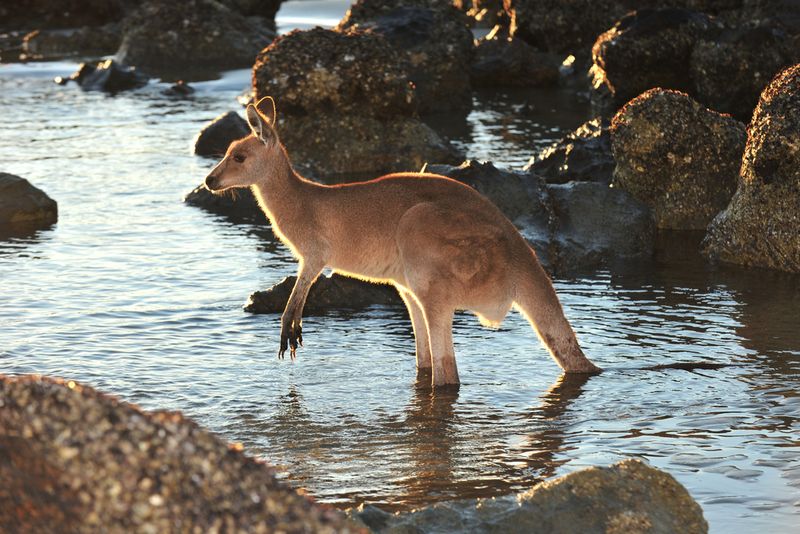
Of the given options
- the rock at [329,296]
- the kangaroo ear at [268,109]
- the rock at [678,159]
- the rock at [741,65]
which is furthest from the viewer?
the rock at [741,65]

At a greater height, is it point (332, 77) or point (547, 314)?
point (332, 77)

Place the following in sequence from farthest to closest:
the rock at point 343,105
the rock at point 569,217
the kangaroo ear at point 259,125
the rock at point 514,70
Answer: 1. the rock at point 514,70
2. the rock at point 343,105
3. the rock at point 569,217
4. the kangaroo ear at point 259,125

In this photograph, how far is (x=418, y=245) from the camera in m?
8.77

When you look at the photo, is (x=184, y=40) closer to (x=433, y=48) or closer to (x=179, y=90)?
(x=179, y=90)

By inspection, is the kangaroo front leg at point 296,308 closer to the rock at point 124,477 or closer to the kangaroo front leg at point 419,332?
the kangaroo front leg at point 419,332

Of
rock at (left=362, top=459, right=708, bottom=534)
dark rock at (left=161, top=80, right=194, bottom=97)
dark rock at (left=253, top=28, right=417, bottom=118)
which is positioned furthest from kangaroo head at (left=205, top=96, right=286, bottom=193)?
dark rock at (left=161, top=80, right=194, bottom=97)

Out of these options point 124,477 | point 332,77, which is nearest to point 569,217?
point 332,77

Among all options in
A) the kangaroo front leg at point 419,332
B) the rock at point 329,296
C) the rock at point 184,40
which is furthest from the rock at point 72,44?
the kangaroo front leg at point 419,332

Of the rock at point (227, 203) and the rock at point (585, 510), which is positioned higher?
the rock at point (585, 510)

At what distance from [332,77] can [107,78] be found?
9731 millimetres

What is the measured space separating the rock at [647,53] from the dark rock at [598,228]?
870 centimetres

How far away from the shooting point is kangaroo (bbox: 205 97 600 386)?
875 centimetres

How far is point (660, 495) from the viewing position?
5.71 metres

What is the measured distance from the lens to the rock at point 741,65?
2083 centimetres
